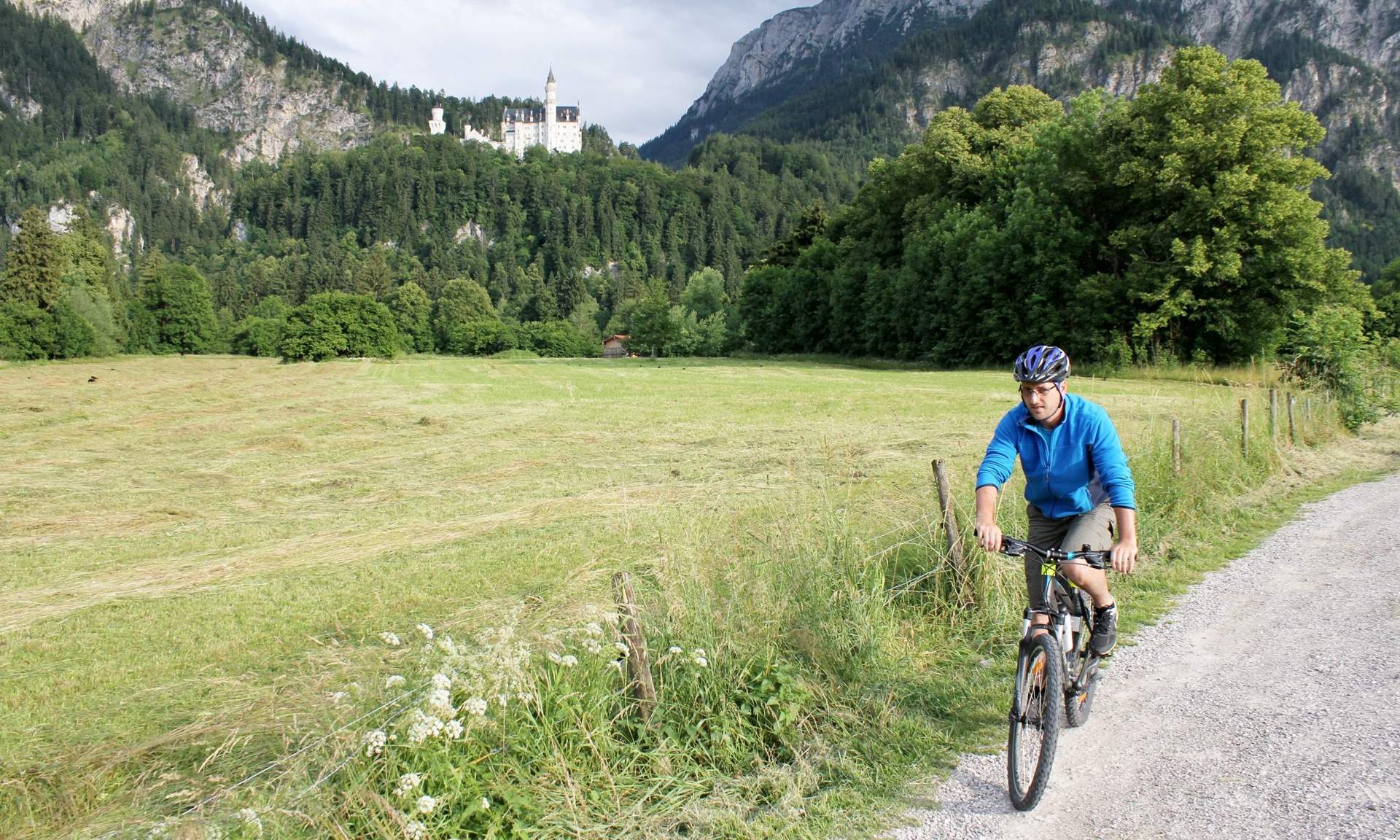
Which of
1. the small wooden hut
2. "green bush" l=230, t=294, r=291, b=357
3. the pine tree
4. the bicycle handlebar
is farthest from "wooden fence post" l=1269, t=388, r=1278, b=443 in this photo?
the small wooden hut

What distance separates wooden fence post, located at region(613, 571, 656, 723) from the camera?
4.70m

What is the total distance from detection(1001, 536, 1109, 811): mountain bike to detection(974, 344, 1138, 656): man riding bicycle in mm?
77

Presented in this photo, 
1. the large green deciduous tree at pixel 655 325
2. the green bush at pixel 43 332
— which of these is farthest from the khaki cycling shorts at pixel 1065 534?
the large green deciduous tree at pixel 655 325

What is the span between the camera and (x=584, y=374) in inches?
1871

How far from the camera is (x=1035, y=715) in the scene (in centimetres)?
443

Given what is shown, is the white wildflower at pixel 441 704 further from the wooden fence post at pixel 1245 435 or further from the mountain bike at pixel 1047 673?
the wooden fence post at pixel 1245 435

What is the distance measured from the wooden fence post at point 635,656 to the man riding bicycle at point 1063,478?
1.84 meters

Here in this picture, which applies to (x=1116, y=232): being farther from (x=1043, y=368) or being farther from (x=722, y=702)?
(x=722, y=702)

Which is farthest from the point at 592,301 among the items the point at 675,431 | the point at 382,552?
the point at 382,552

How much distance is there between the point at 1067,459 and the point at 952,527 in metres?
2.20

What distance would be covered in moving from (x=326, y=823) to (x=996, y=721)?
3.78 metres

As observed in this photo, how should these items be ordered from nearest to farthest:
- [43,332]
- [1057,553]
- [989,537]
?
1. [989,537]
2. [1057,553]
3. [43,332]

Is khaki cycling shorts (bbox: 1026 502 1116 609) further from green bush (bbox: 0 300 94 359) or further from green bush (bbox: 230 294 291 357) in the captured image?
green bush (bbox: 230 294 291 357)

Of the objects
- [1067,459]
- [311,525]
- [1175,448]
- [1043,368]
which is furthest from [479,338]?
[1043,368]
